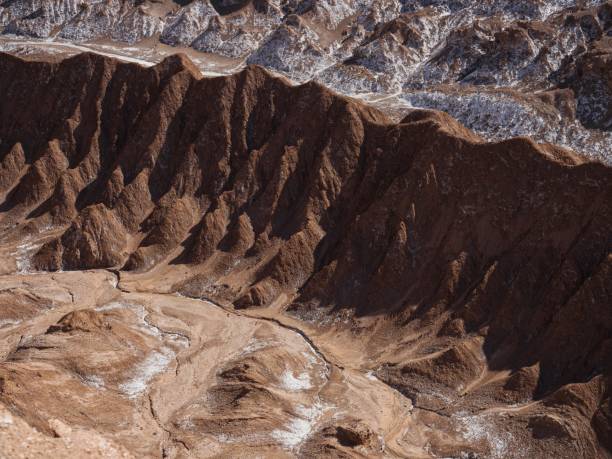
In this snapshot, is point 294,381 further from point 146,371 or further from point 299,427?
point 146,371

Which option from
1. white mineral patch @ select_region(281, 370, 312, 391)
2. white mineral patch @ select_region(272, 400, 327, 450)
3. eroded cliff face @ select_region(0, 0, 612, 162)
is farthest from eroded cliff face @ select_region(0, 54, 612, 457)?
eroded cliff face @ select_region(0, 0, 612, 162)

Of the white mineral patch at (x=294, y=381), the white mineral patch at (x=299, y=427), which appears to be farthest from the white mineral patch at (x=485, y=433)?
the white mineral patch at (x=294, y=381)

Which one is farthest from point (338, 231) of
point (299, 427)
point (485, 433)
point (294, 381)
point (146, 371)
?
point (485, 433)

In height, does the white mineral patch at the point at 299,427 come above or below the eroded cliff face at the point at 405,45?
below

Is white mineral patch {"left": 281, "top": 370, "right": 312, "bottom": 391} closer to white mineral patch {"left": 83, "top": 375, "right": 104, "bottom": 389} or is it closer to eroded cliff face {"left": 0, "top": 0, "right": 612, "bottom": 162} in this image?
white mineral patch {"left": 83, "top": 375, "right": 104, "bottom": 389}

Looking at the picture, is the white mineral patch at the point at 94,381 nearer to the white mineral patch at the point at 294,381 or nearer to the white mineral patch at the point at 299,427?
the white mineral patch at the point at 294,381

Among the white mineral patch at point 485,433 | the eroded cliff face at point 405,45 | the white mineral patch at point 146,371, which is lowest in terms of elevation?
the white mineral patch at point 146,371

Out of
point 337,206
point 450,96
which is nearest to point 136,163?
point 337,206

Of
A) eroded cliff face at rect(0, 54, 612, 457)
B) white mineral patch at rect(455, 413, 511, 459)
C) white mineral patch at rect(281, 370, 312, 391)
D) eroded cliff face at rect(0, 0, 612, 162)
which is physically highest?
eroded cliff face at rect(0, 0, 612, 162)

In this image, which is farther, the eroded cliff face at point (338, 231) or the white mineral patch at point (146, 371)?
the white mineral patch at point (146, 371)
